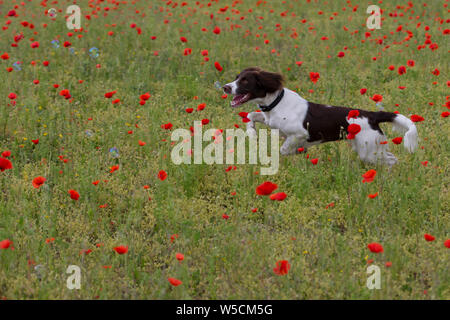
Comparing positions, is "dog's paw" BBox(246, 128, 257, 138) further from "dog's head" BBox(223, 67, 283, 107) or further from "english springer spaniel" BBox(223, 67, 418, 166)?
"dog's head" BBox(223, 67, 283, 107)

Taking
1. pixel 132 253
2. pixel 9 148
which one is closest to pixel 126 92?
pixel 9 148

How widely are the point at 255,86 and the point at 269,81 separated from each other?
15cm

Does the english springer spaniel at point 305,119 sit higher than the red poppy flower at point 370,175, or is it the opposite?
the english springer spaniel at point 305,119

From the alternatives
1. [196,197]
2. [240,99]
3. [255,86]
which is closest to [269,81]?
[255,86]

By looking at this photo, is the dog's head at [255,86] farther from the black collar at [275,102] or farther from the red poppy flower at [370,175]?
the red poppy flower at [370,175]

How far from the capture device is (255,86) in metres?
4.94

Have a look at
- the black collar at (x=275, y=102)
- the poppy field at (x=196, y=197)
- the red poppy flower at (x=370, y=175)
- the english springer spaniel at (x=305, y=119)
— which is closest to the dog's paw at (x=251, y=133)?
the english springer spaniel at (x=305, y=119)

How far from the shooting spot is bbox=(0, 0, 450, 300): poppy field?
305 cm

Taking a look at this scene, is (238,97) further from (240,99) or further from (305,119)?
(305,119)

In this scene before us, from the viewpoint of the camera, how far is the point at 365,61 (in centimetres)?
854

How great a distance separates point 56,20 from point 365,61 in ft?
19.4

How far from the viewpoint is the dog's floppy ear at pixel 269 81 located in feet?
16.1

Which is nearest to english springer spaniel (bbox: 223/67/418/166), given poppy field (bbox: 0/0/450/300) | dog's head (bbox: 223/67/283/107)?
dog's head (bbox: 223/67/283/107)

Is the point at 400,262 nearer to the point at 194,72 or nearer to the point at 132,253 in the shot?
the point at 132,253
